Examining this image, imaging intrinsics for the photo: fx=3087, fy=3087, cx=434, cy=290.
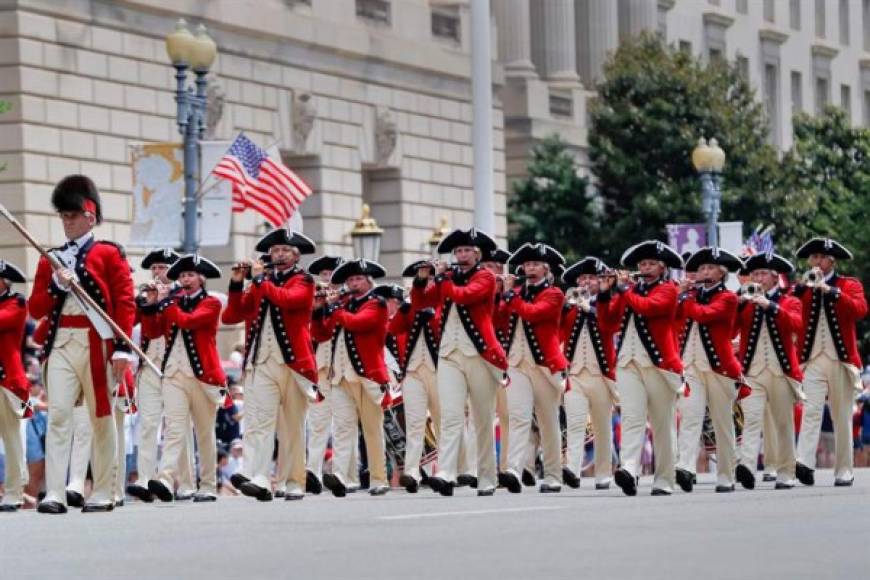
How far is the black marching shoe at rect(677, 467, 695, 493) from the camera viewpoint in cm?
2162

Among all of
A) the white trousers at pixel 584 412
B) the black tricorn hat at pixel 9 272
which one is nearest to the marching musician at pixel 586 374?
the white trousers at pixel 584 412

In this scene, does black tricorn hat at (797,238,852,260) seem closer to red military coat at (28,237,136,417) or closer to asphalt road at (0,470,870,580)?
asphalt road at (0,470,870,580)

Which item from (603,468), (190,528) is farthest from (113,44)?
(190,528)

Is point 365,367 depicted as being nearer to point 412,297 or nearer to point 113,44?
point 412,297

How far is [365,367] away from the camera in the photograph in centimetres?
2297

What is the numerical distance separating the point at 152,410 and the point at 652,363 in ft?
12.3

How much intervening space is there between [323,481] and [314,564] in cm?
872

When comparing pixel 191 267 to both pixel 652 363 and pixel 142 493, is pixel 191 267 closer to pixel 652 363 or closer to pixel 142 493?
pixel 142 493

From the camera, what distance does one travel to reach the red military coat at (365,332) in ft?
74.9

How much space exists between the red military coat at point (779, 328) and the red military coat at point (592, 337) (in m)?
1.71

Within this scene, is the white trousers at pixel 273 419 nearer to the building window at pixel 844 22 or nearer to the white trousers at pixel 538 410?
the white trousers at pixel 538 410

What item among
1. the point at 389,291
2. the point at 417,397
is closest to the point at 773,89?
the point at 389,291

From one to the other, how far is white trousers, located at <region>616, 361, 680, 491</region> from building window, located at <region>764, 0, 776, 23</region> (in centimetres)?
5136

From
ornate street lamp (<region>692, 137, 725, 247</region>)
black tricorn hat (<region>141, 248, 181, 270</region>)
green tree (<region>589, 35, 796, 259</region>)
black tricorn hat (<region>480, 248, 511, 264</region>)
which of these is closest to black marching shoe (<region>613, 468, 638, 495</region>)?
black tricorn hat (<region>480, 248, 511, 264</region>)
